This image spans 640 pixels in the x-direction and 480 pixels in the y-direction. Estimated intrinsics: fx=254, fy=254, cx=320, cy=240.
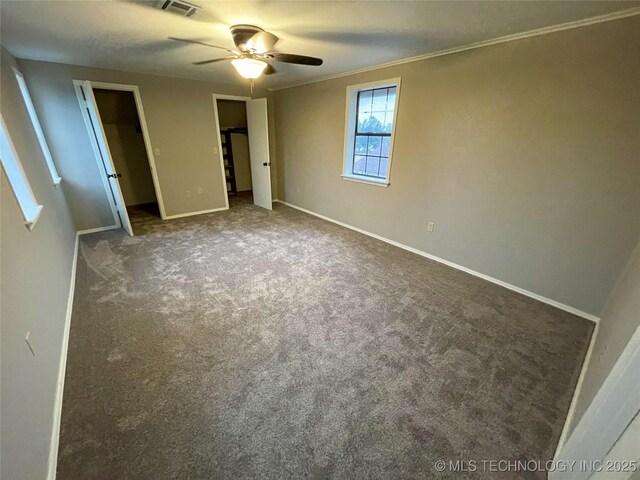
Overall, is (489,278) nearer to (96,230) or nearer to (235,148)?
(96,230)

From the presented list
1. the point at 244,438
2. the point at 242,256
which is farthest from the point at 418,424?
the point at 242,256

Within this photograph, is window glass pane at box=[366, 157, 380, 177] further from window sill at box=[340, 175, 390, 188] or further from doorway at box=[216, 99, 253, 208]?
doorway at box=[216, 99, 253, 208]

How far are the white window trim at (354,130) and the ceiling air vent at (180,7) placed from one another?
2283mm

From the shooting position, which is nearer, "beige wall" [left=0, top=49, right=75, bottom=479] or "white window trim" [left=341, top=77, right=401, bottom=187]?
"beige wall" [left=0, top=49, right=75, bottom=479]

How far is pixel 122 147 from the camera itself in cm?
512

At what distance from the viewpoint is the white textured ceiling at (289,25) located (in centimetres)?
176

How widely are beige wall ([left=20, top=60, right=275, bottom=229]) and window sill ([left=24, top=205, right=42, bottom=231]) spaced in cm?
214

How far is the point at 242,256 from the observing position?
3316 millimetres

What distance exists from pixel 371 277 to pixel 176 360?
199 cm

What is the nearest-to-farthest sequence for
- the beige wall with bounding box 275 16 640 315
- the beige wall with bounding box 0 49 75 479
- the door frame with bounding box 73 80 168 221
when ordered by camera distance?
the beige wall with bounding box 0 49 75 479
the beige wall with bounding box 275 16 640 315
the door frame with bounding box 73 80 168 221

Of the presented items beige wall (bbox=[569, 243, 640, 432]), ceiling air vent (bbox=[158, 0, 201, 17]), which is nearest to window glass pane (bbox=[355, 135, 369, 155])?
ceiling air vent (bbox=[158, 0, 201, 17])

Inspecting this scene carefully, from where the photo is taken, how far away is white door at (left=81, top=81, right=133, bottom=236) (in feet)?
10.8

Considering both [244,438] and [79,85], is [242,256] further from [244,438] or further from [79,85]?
[79,85]

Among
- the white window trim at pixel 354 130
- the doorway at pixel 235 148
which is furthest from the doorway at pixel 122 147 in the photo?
the white window trim at pixel 354 130
